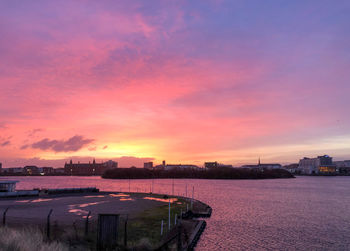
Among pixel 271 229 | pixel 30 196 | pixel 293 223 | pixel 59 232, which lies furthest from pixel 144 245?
pixel 30 196

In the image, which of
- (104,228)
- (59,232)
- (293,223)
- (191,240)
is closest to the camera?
(104,228)

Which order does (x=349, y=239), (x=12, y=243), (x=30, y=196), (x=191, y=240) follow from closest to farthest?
(x=12, y=243) < (x=191, y=240) < (x=349, y=239) < (x=30, y=196)

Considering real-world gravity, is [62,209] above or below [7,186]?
below

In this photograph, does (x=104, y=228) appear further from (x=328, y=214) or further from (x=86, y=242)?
(x=328, y=214)

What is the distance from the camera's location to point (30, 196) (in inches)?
2820

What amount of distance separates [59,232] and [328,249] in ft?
98.5

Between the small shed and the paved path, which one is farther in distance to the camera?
the small shed

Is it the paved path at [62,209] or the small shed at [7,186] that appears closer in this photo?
the paved path at [62,209]

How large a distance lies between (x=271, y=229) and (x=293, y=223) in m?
7.95

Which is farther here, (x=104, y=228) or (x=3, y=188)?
(x=3, y=188)

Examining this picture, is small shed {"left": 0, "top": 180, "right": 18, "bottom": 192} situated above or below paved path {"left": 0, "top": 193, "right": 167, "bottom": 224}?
above

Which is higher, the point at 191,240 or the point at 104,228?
the point at 104,228

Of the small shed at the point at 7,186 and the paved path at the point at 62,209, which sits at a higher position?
the small shed at the point at 7,186

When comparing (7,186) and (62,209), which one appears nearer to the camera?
(62,209)
